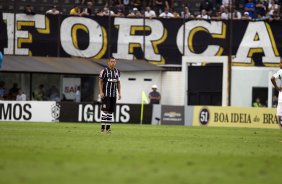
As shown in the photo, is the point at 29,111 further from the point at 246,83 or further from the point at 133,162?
the point at 133,162

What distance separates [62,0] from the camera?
4769 centimetres

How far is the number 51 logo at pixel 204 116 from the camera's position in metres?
41.5

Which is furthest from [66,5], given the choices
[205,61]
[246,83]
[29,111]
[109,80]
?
[109,80]

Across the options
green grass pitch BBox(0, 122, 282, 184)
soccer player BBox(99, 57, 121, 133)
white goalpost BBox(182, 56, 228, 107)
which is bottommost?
green grass pitch BBox(0, 122, 282, 184)

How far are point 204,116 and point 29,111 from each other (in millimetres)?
8389

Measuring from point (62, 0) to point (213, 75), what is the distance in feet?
30.8

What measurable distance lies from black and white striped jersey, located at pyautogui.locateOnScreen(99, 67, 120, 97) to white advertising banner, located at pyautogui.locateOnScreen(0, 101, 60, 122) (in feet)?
49.2

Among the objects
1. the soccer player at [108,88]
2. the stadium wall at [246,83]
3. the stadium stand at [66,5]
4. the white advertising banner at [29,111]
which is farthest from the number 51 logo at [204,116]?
the soccer player at [108,88]

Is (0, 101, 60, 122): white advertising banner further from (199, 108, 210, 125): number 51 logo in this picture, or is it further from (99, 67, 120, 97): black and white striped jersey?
(99, 67, 120, 97): black and white striped jersey

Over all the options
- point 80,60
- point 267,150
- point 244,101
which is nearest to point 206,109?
point 244,101

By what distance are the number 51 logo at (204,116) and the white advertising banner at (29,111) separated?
689 cm

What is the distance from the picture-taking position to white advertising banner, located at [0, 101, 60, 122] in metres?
40.3

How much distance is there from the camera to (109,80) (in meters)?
26.0

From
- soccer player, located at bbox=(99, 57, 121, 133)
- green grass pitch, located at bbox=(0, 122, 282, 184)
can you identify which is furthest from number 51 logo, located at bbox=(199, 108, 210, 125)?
green grass pitch, located at bbox=(0, 122, 282, 184)
